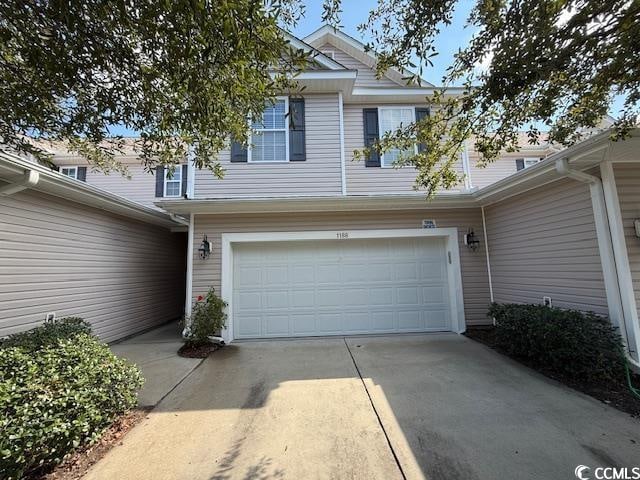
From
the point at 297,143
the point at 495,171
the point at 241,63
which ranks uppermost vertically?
the point at 495,171

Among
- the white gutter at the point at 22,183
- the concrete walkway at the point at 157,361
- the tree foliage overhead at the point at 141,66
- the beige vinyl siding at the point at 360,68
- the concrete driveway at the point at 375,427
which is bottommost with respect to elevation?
the concrete driveway at the point at 375,427

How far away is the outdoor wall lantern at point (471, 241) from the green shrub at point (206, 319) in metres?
5.44

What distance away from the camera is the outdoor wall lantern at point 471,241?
6520mm

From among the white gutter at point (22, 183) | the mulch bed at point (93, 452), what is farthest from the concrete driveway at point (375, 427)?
the white gutter at point (22, 183)

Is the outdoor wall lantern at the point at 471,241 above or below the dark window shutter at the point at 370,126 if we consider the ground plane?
below

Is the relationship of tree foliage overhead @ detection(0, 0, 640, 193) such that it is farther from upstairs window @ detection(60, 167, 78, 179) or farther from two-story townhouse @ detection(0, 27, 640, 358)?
upstairs window @ detection(60, 167, 78, 179)

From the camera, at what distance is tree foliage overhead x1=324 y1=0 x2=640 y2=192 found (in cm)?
275

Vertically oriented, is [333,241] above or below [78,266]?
above

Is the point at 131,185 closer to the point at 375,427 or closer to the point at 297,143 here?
the point at 297,143

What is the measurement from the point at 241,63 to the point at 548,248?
217 inches

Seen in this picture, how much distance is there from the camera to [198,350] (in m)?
5.58

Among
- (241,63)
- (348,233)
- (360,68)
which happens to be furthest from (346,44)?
(241,63)

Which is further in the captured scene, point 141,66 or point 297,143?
point 297,143

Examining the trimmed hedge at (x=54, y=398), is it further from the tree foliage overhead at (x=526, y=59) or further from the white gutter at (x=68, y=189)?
the tree foliage overhead at (x=526, y=59)
